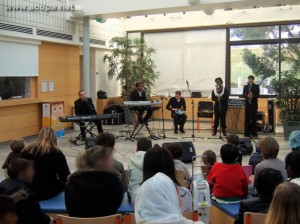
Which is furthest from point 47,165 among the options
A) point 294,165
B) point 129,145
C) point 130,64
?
point 130,64

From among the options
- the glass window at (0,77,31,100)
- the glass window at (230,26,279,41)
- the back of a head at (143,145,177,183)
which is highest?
the glass window at (230,26,279,41)

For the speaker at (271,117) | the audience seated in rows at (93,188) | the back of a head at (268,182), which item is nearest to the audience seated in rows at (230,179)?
the back of a head at (268,182)

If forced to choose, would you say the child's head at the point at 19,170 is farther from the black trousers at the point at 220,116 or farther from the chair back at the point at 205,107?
the chair back at the point at 205,107

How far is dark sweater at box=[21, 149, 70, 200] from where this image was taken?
3.60 metres

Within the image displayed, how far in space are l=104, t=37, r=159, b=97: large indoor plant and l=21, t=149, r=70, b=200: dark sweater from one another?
327 inches

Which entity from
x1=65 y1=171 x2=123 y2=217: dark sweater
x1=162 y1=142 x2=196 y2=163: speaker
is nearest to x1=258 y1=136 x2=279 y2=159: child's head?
x1=65 y1=171 x2=123 y2=217: dark sweater

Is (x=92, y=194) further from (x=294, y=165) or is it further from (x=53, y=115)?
(x=53, y=115)

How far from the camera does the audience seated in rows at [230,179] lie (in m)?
3.45

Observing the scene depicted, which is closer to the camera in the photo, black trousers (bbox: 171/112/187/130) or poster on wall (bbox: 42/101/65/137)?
poster on wall (bbox: 42/101/65/137)

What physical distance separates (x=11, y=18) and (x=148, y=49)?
5.02 metres

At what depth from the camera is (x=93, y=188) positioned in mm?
2656

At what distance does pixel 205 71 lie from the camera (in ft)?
41.5

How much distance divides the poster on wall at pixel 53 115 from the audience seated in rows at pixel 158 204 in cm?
764

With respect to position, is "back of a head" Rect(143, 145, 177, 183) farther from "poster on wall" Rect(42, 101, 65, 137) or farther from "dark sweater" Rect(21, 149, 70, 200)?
"poster on wall" Rect(42, 101, 65, 137)
